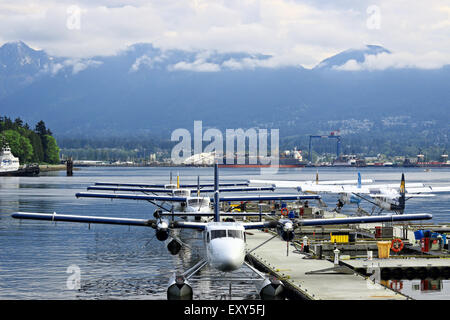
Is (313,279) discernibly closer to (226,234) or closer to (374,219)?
(374,219)

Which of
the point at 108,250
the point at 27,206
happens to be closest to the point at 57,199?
the point at 27,206

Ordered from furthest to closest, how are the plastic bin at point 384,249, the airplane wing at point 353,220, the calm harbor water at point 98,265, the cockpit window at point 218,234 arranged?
the plastic bin at point 384,249, the airplane wing at point 353,220, the calm harbor water at point 98,265, the cockpit window at point 218,234

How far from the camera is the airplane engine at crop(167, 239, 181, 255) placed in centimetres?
4353

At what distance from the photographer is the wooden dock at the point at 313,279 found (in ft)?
90.9

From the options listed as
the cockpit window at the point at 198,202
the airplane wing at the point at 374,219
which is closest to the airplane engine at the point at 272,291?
the airplane wing at the point at 374,219

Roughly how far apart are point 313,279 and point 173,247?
14.1 m

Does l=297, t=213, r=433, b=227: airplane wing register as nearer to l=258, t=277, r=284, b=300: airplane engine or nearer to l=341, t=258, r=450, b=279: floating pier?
l=341, t=258, r=450, b=279: floating pier

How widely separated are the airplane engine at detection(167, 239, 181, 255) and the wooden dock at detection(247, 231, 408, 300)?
562 cm

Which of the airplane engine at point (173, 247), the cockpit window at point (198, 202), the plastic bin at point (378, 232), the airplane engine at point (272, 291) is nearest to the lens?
the airplane engine at point (272, 291)

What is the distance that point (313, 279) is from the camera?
3161cm

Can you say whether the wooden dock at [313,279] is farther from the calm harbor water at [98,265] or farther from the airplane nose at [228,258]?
the airplane nose at [228,258]

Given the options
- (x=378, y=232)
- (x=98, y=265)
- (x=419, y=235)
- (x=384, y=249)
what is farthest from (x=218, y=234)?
(x=378, y=232)

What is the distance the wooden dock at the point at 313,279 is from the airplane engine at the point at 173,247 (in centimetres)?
562
